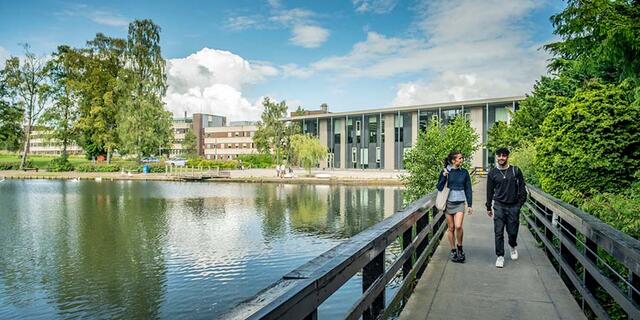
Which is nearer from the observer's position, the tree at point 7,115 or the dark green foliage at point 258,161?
the tree at point 7,115

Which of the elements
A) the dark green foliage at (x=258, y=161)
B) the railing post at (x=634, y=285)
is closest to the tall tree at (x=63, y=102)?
the dark green foliage at (x=258, y=161)

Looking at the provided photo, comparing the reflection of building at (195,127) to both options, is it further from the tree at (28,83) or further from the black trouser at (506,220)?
the black trouser at (506,220)

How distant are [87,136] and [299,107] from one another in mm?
45325

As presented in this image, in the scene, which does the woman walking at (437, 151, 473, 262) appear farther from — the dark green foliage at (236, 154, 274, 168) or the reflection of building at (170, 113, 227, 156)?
the reflection of building at (170, 113, 227, 156)

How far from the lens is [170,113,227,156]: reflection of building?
11456 cm

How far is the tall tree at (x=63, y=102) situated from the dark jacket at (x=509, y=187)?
6349 cm

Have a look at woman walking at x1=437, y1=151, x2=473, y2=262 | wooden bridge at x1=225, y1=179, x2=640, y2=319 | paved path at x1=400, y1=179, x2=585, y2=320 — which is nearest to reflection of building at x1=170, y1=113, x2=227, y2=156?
woman walking at x1=437, y1=151, x2=473, y2=262

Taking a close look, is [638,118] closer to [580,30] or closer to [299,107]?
[580,30]

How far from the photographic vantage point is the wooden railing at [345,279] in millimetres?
2045

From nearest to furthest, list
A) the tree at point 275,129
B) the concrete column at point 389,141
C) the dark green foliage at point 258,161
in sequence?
the concrete column at point 389,141, the tree at point 275,129, the dark green foliage at point 258,161

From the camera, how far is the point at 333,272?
2682 millimetres

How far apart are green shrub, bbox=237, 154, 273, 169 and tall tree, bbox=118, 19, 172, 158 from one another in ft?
56.0

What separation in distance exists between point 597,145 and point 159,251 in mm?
12276

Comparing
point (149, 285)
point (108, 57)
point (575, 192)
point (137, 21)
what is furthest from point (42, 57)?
point (575, 192)
